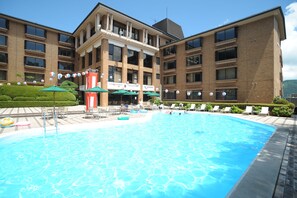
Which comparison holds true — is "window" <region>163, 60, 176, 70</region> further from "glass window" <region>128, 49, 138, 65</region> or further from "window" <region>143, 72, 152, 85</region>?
"glass window" <region>128, 49, 138, 65</region>

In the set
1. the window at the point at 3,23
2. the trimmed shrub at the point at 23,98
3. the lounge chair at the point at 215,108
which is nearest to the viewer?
the trimmed shrub at the point at 23,98

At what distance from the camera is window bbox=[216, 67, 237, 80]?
2452 cm

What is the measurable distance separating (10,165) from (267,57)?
91.4ft

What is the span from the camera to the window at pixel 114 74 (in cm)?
2663

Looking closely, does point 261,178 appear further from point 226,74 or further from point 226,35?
point 226,35

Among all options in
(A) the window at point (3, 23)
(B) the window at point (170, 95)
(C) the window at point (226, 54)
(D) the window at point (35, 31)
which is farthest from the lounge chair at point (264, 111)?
(A) the window at point (3, 23)

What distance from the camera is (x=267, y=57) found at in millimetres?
20828

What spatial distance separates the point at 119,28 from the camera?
28484mm

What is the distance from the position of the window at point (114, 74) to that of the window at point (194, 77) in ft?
45.0

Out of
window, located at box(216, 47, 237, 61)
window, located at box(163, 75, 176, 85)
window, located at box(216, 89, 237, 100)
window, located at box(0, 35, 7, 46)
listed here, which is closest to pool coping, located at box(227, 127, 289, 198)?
window, located at box(216, 89, 237, 100)

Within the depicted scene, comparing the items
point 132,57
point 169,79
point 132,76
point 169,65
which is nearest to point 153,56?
point 169,65

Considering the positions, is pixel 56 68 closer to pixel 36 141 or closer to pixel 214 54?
pixel 36 141

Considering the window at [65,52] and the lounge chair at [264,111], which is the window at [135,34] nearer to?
the window at [65,52]

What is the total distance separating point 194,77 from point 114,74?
15529 millimetres
